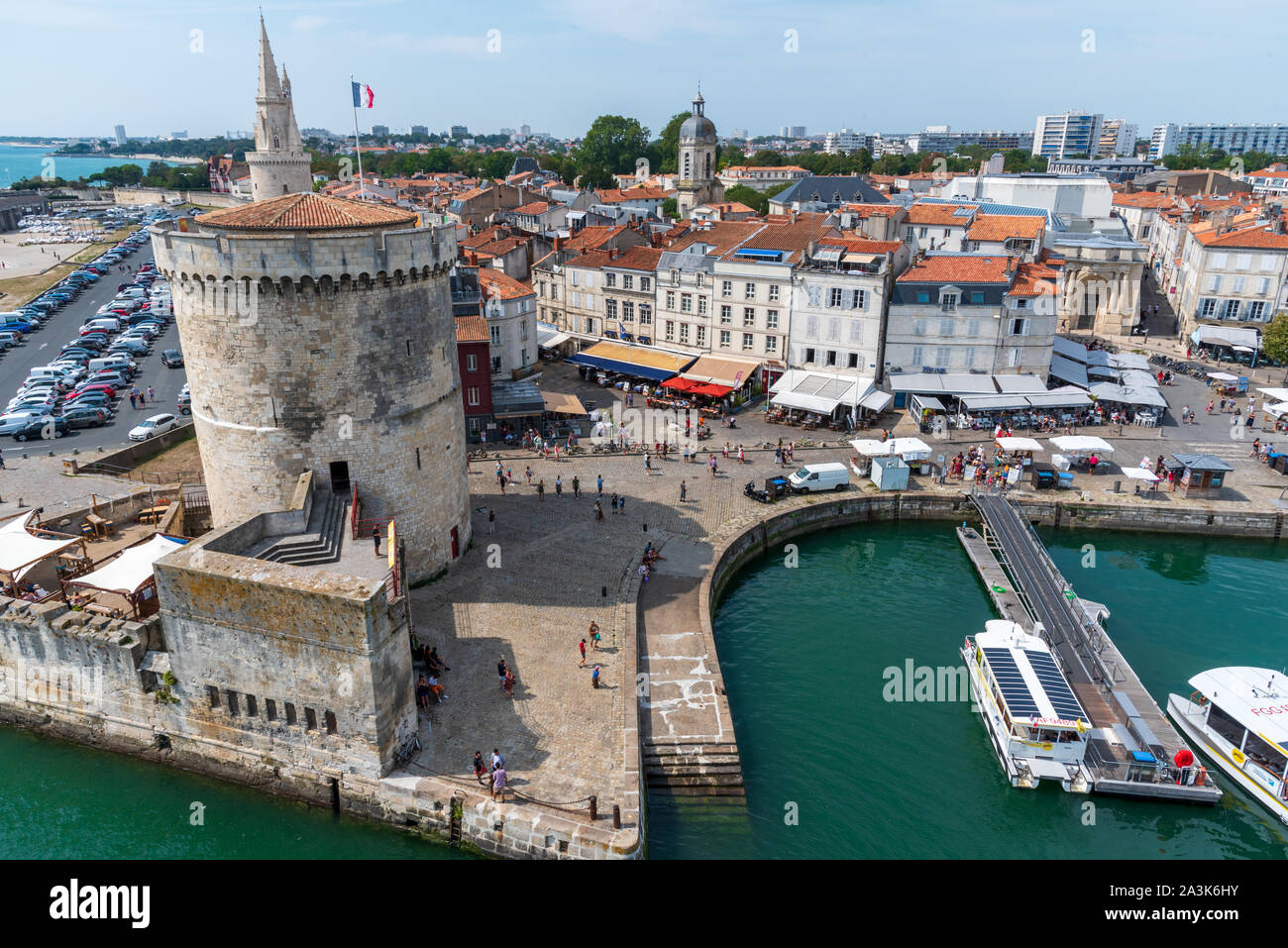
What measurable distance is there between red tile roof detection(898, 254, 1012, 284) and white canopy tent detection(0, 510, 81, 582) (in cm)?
4276

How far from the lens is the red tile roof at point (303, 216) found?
81.9 feet

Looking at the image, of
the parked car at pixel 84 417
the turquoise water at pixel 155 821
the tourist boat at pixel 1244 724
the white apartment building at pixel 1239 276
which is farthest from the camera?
the white apartment building at pixel 1239 276

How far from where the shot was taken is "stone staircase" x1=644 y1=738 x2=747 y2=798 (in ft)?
72.5

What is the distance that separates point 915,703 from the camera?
26578mm

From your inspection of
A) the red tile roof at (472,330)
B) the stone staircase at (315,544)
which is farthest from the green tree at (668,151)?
the stone staircase at (315,544)

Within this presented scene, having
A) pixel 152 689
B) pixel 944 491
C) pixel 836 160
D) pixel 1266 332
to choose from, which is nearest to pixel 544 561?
pixel 152 689

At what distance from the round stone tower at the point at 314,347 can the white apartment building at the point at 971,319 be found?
3107 centimetres

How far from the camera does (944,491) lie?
40.2 m

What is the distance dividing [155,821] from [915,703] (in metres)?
22.2

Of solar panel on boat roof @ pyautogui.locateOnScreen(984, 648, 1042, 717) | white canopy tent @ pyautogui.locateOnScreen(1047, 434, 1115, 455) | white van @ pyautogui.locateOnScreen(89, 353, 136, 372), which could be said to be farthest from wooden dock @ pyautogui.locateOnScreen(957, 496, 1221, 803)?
white van @ pyautogui.locateOnScreen(89, 353, 136, 372)

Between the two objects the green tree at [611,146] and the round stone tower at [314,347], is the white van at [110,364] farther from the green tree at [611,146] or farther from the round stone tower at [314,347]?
the green tree at [611,146]

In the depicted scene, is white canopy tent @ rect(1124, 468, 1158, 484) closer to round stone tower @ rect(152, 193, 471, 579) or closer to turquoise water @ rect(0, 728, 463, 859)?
round stone tower @ rect(152, 193, 471, 579)

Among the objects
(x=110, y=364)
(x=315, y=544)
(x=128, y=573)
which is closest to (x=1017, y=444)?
(x=315, y=544)

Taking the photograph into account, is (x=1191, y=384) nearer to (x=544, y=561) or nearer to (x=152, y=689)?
(x=544, y=561)
